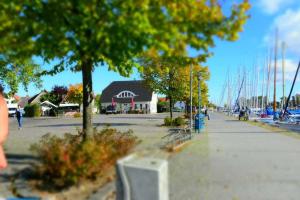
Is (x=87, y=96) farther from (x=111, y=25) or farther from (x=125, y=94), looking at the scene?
(x=125, y=94)

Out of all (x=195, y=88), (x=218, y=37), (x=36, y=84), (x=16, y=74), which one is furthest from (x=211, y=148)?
(x=195, y=88)

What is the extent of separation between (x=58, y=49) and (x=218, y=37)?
2597mm

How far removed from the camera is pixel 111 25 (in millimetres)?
7281

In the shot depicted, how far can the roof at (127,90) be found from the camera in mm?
109188

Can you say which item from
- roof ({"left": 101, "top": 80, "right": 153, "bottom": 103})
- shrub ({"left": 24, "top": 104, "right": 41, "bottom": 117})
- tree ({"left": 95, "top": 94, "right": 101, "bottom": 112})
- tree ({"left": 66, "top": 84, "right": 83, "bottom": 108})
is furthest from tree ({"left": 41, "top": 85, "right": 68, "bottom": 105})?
roof ({"left": 101, "top": 80, "right": 153, "bottom": 103})

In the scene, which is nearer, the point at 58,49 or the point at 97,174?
the point at 58,49

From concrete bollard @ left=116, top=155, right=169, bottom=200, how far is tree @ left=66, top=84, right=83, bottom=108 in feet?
260

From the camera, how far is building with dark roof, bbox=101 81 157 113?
354 feet

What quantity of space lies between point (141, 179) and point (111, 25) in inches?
95.8

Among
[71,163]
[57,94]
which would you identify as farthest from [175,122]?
[57,94]

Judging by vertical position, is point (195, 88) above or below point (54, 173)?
above

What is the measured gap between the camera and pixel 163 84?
34938 millimetres

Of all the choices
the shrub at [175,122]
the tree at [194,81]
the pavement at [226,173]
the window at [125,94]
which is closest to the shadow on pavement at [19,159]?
the pavement at [226,173]

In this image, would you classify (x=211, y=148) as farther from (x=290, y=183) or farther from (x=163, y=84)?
(x=163, y=84)
